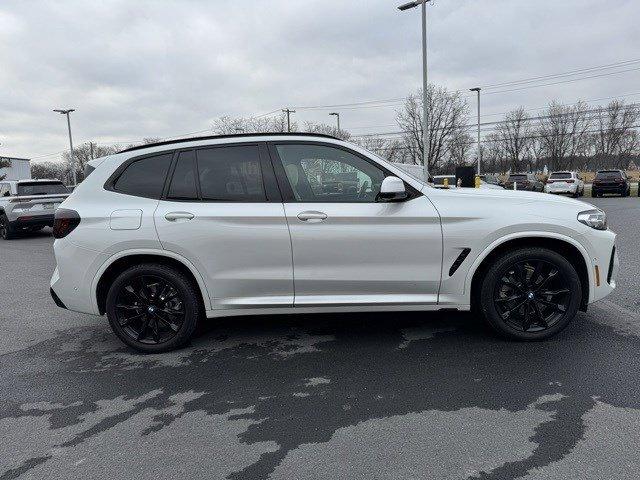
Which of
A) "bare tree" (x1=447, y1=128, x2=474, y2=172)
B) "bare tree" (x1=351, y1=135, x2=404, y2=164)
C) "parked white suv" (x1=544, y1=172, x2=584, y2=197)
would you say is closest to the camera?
"parked white suv" (x1=544, y1=172, x2=584, y2=197)

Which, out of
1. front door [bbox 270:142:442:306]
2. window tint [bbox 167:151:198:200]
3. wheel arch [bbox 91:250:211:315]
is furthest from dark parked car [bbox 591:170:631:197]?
wheel arch [bbox 91:250:211:315]

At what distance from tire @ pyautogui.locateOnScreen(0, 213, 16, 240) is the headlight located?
1476 centimetres

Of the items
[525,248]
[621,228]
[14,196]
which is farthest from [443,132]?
[525,248]

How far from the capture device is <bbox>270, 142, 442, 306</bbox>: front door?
3865 mm

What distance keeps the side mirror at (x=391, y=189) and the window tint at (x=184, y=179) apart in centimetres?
158

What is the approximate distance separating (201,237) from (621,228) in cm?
1153

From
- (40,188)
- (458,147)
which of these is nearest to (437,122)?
(458,147)

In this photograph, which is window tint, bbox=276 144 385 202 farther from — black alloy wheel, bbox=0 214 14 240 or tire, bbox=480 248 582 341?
black alloy wheel, bbox=0 214 14 240

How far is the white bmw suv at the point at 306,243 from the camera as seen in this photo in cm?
388

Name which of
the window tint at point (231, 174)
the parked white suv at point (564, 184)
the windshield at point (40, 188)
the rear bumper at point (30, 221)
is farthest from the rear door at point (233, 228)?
the parked white suv at point (564, 184)

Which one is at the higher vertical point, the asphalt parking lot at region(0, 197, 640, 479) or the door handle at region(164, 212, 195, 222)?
the door handle at region(164, 212, 195, 222)

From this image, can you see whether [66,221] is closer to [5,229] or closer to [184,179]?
[184,179]

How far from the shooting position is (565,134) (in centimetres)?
5834

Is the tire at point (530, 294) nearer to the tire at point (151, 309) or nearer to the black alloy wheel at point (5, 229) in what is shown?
the tire at point (151, 309)
